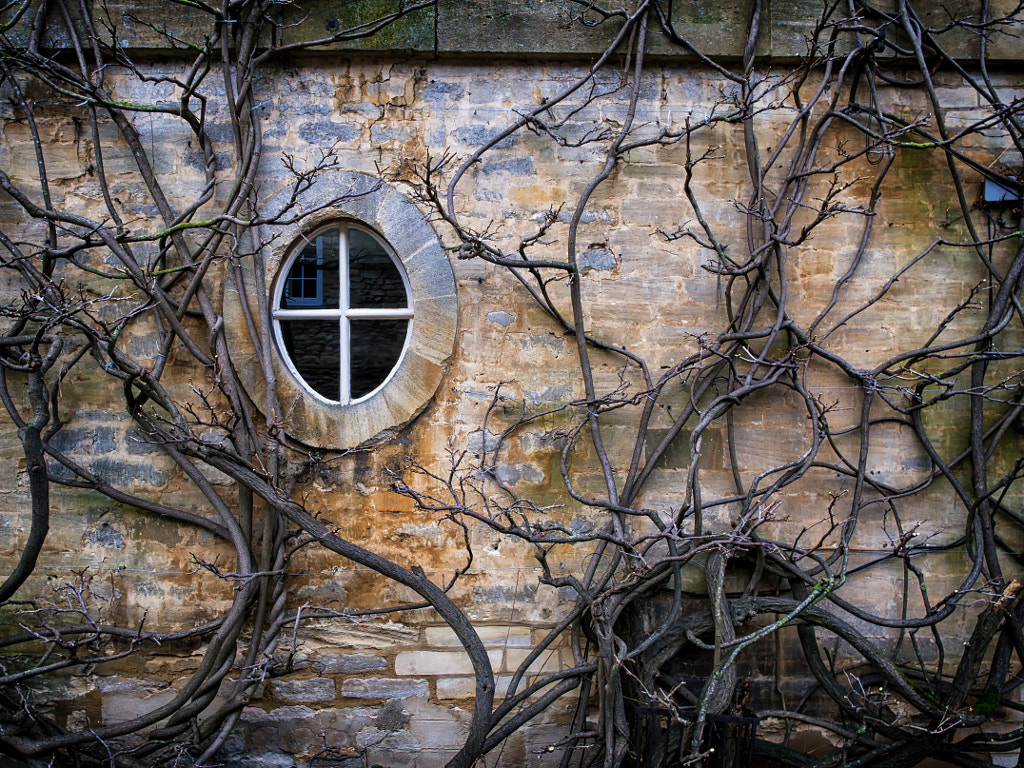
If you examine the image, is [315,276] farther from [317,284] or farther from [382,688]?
[382,688]

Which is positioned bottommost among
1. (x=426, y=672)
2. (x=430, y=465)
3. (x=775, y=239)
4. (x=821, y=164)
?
(x=426, y=672)

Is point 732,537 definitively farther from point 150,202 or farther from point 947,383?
point 150,202

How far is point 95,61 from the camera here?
3.21 meters

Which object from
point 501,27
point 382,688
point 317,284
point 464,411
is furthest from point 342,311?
point 382,688

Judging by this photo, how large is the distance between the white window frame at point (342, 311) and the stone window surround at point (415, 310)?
0.27ft

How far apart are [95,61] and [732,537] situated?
3366 mm

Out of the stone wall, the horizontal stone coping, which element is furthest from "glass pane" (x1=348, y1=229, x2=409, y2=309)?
the horizontal stone coping

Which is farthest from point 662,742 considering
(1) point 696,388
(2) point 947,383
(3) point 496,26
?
(3) point 496,26

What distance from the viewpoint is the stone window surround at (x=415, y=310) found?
317 cm

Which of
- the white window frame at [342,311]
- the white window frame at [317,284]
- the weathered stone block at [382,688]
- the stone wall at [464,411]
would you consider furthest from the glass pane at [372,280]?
the weathered stone block at [382,688]

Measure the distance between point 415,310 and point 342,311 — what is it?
351 mm

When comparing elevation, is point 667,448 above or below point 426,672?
above

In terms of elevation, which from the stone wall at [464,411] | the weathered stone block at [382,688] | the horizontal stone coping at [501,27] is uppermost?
the horizontal stone coping at [501,27]

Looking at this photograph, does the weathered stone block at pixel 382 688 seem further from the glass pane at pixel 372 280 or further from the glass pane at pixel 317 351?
the glass pane at pixel 372 280
